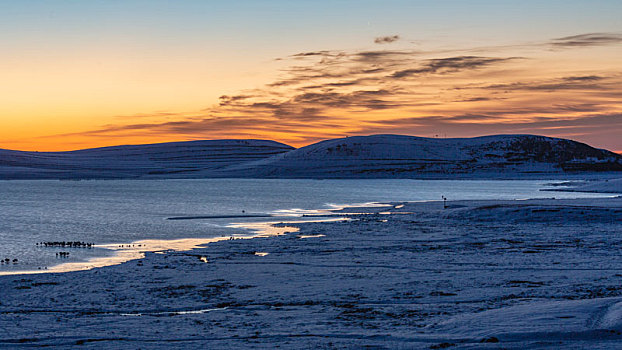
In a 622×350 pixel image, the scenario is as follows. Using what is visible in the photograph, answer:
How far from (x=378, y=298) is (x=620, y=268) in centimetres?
976

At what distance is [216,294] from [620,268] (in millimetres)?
13708

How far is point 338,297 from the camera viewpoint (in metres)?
18.5

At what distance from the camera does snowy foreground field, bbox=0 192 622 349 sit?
13.8 metres

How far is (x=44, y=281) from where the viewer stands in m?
21.4

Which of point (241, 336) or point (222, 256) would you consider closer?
point (241, 336)

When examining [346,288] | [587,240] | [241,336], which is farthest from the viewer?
[587,240]

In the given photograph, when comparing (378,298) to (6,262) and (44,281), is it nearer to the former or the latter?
(44,281)

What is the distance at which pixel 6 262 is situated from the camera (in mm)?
26703

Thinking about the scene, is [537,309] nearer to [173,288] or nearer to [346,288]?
[346,288]

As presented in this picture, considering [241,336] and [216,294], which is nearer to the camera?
[241,336]

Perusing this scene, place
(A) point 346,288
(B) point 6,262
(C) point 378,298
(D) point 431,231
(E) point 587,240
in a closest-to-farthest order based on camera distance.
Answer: (C) point 378,298
(A) point 346,288
(B) point 6,262
(E) point 587,240
(D) point 431,231

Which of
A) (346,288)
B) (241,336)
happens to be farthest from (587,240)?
(241,336)

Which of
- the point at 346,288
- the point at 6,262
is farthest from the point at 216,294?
the point at 6,262

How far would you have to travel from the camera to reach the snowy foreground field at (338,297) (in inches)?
544
